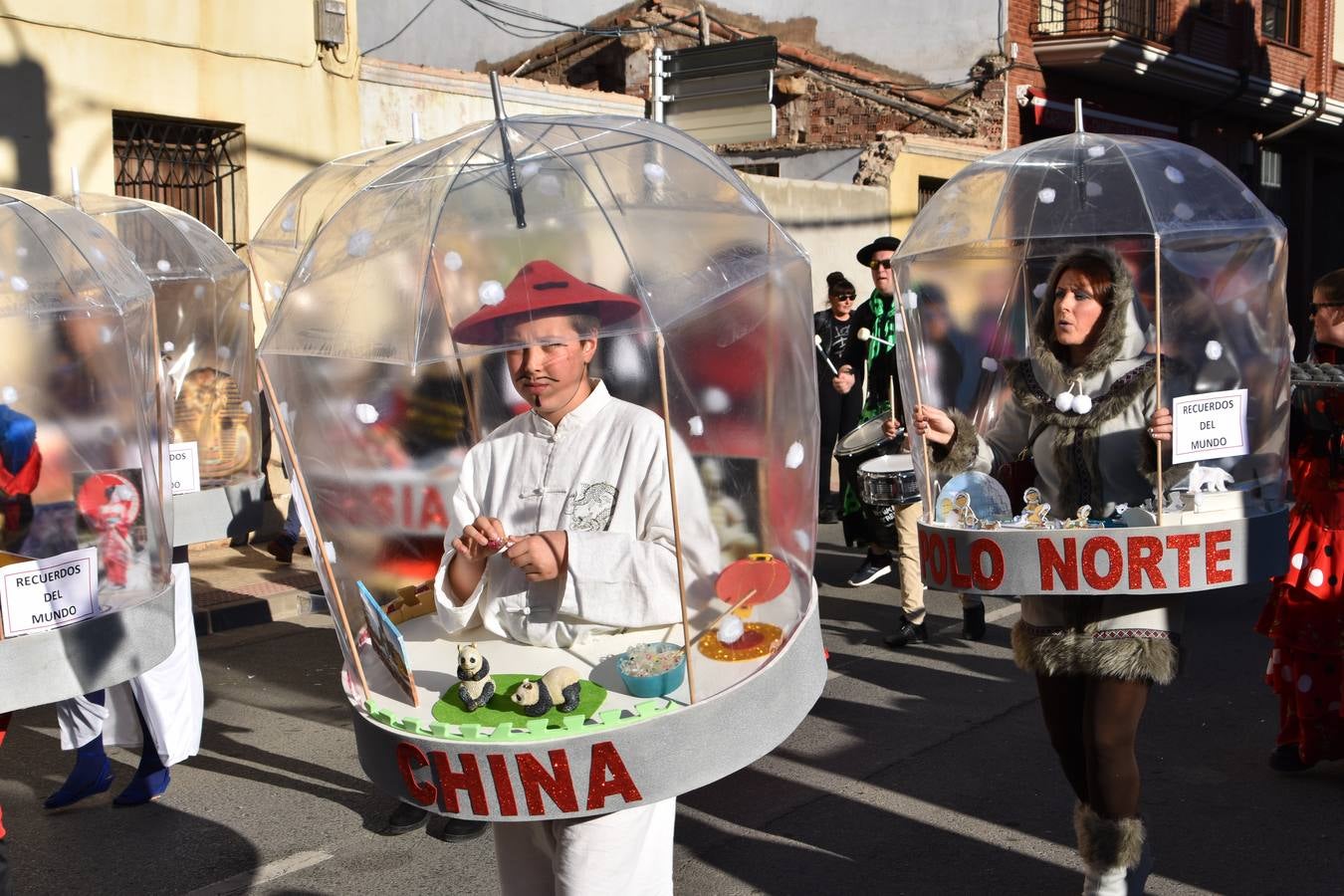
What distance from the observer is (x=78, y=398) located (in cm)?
453

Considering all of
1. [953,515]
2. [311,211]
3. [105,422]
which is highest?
[311,211]

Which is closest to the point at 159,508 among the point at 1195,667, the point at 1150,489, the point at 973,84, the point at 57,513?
the point at 57,513

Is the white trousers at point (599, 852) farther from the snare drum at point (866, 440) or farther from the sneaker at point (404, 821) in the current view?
the snare drum at point (866, 440)

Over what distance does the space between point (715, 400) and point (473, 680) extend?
745 millimetres

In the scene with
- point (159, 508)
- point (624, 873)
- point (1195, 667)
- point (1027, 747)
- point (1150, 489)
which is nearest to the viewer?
point (624, 873)

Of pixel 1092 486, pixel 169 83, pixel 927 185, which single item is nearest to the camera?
pixel 1092 486

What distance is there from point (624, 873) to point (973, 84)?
17.0 metres

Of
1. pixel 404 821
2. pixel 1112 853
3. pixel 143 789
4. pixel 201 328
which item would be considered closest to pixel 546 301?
pixel 1112 853

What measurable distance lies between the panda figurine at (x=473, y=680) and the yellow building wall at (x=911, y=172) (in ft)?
46.5

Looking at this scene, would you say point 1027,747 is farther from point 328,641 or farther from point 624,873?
point 328,641

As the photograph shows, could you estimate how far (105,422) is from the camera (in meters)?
4.45

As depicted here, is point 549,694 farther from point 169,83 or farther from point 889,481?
point 169,83

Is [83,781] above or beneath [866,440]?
beneath

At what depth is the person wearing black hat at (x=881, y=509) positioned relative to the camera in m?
7.19
